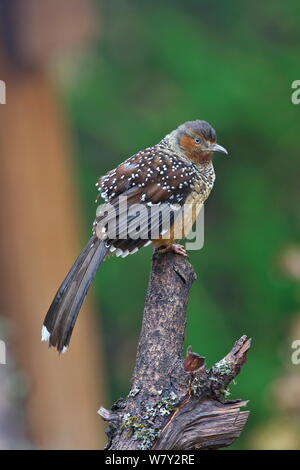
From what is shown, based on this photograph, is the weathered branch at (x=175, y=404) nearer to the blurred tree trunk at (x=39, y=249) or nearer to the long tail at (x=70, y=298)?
the long tail at (x=70, y=298)

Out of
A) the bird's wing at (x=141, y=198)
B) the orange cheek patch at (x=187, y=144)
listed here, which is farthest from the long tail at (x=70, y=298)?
the orange cheek patch at (x=187, y=144)

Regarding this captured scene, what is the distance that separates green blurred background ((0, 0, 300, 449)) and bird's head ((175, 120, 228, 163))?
5.11m

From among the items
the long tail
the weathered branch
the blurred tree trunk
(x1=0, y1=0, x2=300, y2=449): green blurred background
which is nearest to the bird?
the long tail

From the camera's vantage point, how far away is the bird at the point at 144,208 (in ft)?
14.5

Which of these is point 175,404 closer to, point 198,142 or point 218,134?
point 198,142

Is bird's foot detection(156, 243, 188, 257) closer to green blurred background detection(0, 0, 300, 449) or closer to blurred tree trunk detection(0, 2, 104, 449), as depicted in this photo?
blurred tree trunk detection(0, 2, 104, 449)

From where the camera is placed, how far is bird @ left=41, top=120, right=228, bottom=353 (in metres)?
4.42

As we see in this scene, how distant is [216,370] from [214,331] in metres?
7.13

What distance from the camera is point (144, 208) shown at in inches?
192

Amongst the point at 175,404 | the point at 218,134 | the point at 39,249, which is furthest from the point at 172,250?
the point at 218,134

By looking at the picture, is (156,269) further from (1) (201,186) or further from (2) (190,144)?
(2) (190,144)

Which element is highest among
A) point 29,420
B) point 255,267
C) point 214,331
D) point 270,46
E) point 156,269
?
point 270,46

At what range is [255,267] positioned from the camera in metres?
11.2

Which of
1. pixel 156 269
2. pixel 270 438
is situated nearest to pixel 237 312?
pixel 270 438
